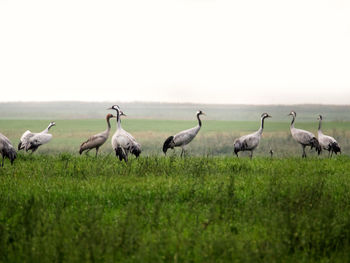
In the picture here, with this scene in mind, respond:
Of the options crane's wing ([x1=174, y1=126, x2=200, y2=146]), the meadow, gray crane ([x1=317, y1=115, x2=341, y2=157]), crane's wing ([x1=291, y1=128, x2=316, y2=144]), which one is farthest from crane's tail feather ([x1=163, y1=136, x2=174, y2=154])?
the meadow

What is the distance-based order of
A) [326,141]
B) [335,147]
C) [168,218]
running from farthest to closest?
[326,141] → [335,147] → [168,218]

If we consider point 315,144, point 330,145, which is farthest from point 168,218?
point 330,145

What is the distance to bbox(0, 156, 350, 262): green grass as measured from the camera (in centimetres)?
831

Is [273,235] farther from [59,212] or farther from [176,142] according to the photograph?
[176,142]

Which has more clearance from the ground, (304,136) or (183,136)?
(304,136)

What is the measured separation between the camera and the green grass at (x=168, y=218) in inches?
327

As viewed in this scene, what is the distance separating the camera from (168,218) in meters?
9.80

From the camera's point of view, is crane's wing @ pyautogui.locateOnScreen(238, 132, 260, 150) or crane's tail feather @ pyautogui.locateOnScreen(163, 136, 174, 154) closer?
crane's wing @ pyautogui.locateOnScreen(238, 132, 260, 150)

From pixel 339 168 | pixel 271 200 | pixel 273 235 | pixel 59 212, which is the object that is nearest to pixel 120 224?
pixel 59 212

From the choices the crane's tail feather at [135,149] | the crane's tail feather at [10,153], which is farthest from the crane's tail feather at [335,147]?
the crane's tail feather at [10,153]

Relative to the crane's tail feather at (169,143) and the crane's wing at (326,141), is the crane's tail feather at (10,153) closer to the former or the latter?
the crane's tail feather at (169,143)

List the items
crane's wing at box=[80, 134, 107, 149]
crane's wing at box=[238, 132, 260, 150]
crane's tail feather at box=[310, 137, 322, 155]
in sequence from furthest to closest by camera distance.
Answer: crane's tail feather at box=[310, 137, 322, 155] < crane's wing at box=[238, 132, 260, 150] < crane's wing at box=[80, 134, 107, 149]

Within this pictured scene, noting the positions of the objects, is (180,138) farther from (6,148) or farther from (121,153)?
(6,148)

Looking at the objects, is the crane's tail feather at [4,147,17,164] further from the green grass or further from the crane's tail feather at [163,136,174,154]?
the crane's tail feather at [163,136,174,154]
